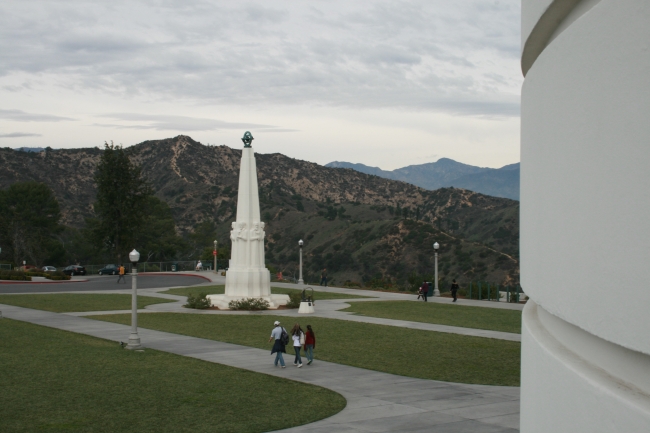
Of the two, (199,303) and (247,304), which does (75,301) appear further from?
(247,304)

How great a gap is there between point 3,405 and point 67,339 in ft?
30.9

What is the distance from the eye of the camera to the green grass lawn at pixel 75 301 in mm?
33156

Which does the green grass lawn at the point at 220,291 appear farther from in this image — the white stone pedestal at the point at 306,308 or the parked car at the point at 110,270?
the parked car at the point at 110,270

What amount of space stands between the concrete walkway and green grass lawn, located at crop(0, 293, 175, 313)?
43.3ft

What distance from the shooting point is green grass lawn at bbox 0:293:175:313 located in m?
33.2

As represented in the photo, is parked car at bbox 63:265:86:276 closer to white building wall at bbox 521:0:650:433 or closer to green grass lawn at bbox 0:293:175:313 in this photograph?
green grass lawn at bbox 0:293:175:313

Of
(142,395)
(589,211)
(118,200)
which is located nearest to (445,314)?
(142,395)

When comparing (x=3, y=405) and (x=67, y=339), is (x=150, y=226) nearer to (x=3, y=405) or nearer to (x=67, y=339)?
(x=67, y=339)

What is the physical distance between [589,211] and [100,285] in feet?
163

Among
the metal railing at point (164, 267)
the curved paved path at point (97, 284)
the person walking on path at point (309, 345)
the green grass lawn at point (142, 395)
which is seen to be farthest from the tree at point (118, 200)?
the person walking on path at point (309, 345)

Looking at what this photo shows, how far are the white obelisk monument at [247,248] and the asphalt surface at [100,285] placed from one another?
15.7m

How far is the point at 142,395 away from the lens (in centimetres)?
1429

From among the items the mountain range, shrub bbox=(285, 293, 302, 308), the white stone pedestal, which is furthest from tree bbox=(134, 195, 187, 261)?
the white stone pedestal

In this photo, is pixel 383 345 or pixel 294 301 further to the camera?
pixel 294 301
